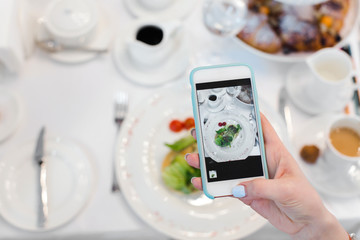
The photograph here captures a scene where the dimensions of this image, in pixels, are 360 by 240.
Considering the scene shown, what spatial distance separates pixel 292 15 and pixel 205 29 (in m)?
0.21

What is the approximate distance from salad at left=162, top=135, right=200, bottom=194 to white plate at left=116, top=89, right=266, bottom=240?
2cm

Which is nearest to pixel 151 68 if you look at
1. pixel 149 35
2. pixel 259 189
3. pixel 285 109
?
pixel 149 35

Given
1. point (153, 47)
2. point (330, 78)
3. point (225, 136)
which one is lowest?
point (225, 136)

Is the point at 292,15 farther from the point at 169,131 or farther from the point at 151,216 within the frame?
the point at 151,216

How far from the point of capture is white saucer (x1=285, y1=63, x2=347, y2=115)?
2.70ft

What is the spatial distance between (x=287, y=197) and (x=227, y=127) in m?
0.14

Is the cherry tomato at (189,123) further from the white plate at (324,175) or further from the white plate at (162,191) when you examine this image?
the white plate at (324,175)

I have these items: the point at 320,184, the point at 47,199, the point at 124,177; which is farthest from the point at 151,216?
the point at 320,184

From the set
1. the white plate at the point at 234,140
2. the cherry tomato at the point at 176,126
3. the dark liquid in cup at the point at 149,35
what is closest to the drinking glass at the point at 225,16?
the dark liquid in cup at the point at 149,35

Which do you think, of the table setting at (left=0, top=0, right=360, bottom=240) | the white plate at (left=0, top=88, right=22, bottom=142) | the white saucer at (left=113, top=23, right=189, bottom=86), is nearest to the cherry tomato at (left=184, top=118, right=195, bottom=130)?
the table setting at (left=0, top=0, right=360, bottom=240)

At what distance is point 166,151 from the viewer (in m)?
0.80

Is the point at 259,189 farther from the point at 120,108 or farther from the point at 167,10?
the point at 167,10

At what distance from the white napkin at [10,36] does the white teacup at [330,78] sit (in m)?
0.61

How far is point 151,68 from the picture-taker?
0.86 metres
